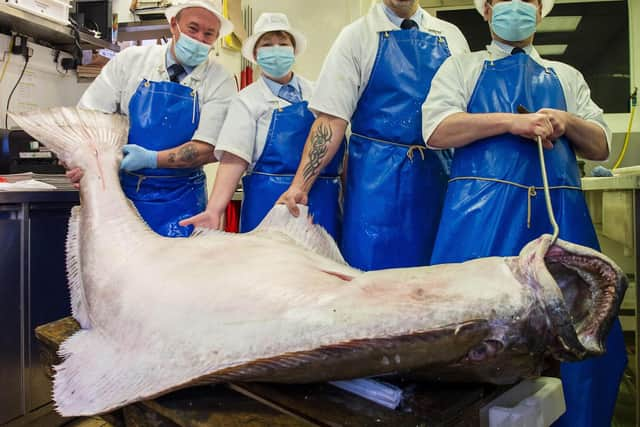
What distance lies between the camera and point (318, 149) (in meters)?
1.96

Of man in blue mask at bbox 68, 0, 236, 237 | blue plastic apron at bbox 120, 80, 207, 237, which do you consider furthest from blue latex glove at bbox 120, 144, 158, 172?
blue plastic apron at bbox 120, 80, 207, 237

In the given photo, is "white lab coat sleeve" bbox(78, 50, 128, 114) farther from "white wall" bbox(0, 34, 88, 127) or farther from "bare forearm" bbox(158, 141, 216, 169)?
"white wall" bbox(0, 34, 88, 127)

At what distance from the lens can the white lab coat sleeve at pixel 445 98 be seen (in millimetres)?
1720

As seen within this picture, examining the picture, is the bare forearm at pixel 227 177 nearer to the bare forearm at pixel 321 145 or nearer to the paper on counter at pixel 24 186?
the bare forearm at pixel 321 145

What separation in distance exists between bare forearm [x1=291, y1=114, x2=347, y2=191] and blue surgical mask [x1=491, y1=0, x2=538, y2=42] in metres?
0.64

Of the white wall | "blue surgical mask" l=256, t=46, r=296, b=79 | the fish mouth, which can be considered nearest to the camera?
the fish mouth

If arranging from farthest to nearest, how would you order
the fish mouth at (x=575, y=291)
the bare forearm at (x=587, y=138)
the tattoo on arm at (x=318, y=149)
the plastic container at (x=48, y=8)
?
1. the plastic container at (x=48, y=8)
2. the tattoo on arm at (x=318, y=149)
3. the bare forearm at (x=587, y=138)
4. the fish mouth at (x=575, y=291)

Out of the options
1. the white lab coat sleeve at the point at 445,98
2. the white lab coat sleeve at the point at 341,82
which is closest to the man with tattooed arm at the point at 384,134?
the white lab coat sleeve at the point at 341,82

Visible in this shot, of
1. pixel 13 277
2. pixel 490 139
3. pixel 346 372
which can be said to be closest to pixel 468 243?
pixel 490 139

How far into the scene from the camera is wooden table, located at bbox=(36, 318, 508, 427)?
89cm

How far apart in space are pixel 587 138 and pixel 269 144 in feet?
4.19

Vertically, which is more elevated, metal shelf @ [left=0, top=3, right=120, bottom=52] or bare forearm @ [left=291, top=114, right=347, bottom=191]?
metal shelf @ [left=0, top=3, right=120, bottom=52]

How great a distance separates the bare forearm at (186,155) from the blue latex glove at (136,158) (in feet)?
0.13

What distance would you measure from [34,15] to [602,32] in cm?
498
